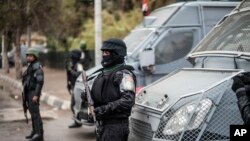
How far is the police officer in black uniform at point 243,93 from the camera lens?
380cm

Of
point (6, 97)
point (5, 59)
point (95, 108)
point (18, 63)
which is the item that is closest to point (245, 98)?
point (95, 108)

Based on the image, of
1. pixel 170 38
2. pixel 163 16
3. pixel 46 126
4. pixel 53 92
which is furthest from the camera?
pixel 53 92

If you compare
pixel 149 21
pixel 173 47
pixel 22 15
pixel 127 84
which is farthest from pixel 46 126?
pixel 22 15

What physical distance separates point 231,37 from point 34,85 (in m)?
4.06

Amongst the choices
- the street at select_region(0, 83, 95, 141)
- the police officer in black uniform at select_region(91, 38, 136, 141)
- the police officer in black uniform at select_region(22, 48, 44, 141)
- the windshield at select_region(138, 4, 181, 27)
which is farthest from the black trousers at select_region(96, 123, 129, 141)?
the windshield at select_region(138, 4, 181, 27)

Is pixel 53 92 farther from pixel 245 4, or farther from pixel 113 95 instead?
pixel 113 95

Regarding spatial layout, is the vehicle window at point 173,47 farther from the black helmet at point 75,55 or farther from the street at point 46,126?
the street at point 46,126

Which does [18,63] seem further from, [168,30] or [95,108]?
[95,108]

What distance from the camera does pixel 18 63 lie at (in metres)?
20.1

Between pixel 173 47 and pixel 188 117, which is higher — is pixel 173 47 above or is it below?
above

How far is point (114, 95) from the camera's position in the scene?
193 inches

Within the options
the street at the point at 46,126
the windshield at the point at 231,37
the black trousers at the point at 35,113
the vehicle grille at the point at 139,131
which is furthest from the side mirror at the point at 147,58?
the vehicle grille at the point at 139,131

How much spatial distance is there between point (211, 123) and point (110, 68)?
52.3 inches

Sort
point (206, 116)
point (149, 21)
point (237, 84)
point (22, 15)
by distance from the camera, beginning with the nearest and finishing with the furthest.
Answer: point (237, 84)
point (206, 116)
point (149, 21)
point (22, 15)
